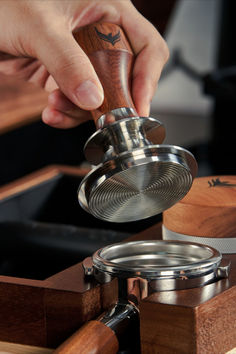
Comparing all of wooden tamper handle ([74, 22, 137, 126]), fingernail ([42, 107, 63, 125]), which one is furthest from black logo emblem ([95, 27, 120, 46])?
fingernail ([42, 107, 63, 125])

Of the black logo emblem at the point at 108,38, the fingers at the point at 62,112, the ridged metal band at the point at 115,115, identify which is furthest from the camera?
the fingers at the point at 62,112

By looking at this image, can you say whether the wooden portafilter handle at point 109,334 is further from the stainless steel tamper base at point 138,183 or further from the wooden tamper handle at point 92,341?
the stainless steel tamper base at point 138,183

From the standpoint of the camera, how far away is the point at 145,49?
0.93m

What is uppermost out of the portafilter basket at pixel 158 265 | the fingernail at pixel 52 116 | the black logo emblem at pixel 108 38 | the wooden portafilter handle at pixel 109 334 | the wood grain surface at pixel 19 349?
the black logo emblem at pixel 108 38

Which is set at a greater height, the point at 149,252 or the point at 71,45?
the point at 71,45

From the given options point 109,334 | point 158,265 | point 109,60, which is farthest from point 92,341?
point 109,60

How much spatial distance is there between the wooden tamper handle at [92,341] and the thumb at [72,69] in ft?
0.87

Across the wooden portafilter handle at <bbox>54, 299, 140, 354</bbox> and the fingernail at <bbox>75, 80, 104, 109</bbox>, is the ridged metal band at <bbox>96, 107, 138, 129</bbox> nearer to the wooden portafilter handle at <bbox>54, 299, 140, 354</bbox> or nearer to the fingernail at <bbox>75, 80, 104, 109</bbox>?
the fingernail at <bbox>75, 80, 104, 109</bbox>

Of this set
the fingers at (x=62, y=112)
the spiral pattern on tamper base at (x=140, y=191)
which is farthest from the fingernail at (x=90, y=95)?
the fingers at (x=62, y=112)

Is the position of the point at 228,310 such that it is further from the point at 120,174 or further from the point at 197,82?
the point at 197,82

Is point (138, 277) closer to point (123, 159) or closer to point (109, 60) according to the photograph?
point (123, 159)

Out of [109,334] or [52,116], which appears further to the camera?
[52,116]

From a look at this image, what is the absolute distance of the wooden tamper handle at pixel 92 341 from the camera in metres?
0.57

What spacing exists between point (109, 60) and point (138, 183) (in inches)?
8.0
